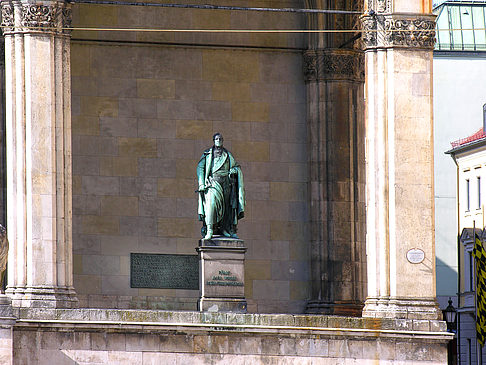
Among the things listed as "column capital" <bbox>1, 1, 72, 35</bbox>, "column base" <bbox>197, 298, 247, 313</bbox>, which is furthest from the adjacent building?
"column capital" <bbox>1, 1, 72, 35</bbox>

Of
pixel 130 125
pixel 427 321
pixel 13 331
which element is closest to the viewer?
pixel 13 331

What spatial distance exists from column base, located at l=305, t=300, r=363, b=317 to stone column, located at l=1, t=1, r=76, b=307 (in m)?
8.94

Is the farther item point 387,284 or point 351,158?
point 351,158

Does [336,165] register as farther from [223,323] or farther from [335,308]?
[223,323]

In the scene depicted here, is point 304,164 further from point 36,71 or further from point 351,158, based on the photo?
point 36,71

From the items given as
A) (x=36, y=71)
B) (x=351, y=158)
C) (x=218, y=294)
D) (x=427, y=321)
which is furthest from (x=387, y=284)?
(x=36, y=71)

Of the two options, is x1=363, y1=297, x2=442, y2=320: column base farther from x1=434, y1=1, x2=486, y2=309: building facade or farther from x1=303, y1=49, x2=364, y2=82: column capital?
x1=434, y1=1, x2=486, y2=309: building facade

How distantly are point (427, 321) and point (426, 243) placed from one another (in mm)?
1951

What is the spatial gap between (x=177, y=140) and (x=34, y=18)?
24.4ft

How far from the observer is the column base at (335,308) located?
45250 mm

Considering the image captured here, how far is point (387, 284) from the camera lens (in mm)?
39812

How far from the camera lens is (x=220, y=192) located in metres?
40.6

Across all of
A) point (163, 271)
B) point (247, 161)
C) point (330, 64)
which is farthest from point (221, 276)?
point (330, 64)

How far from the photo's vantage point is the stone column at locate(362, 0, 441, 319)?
130ft
